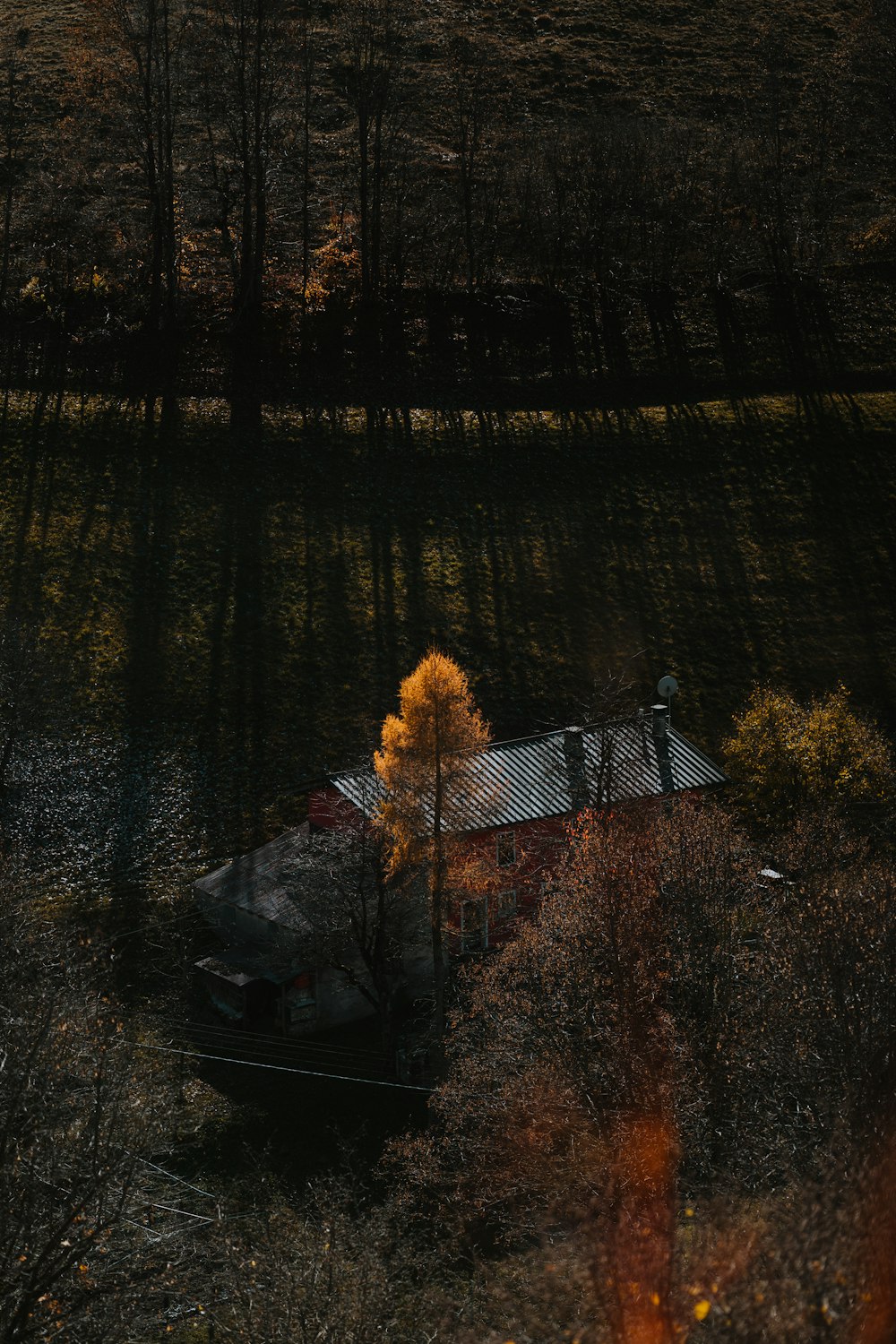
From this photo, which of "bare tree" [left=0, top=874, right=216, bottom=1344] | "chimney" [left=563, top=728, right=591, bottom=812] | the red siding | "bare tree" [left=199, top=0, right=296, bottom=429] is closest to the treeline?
"bare tree" [left=199, top=0, right=296, bottom=429]

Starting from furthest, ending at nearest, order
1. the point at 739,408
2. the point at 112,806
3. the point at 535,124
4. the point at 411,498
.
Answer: the point at 535,124
the point at 739,408
the point at 411,498
the point at 112,806

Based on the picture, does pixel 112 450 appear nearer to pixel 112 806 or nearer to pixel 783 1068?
pixel 112 806

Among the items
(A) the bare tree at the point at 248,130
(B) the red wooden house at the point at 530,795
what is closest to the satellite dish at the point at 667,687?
(B) the red wooden house at the point at 530,795

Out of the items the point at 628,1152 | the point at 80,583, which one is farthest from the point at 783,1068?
the point at 80,583

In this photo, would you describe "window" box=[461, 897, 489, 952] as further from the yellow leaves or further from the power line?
the power line

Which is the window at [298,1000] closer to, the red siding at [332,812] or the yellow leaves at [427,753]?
the red siding at [332,812]
